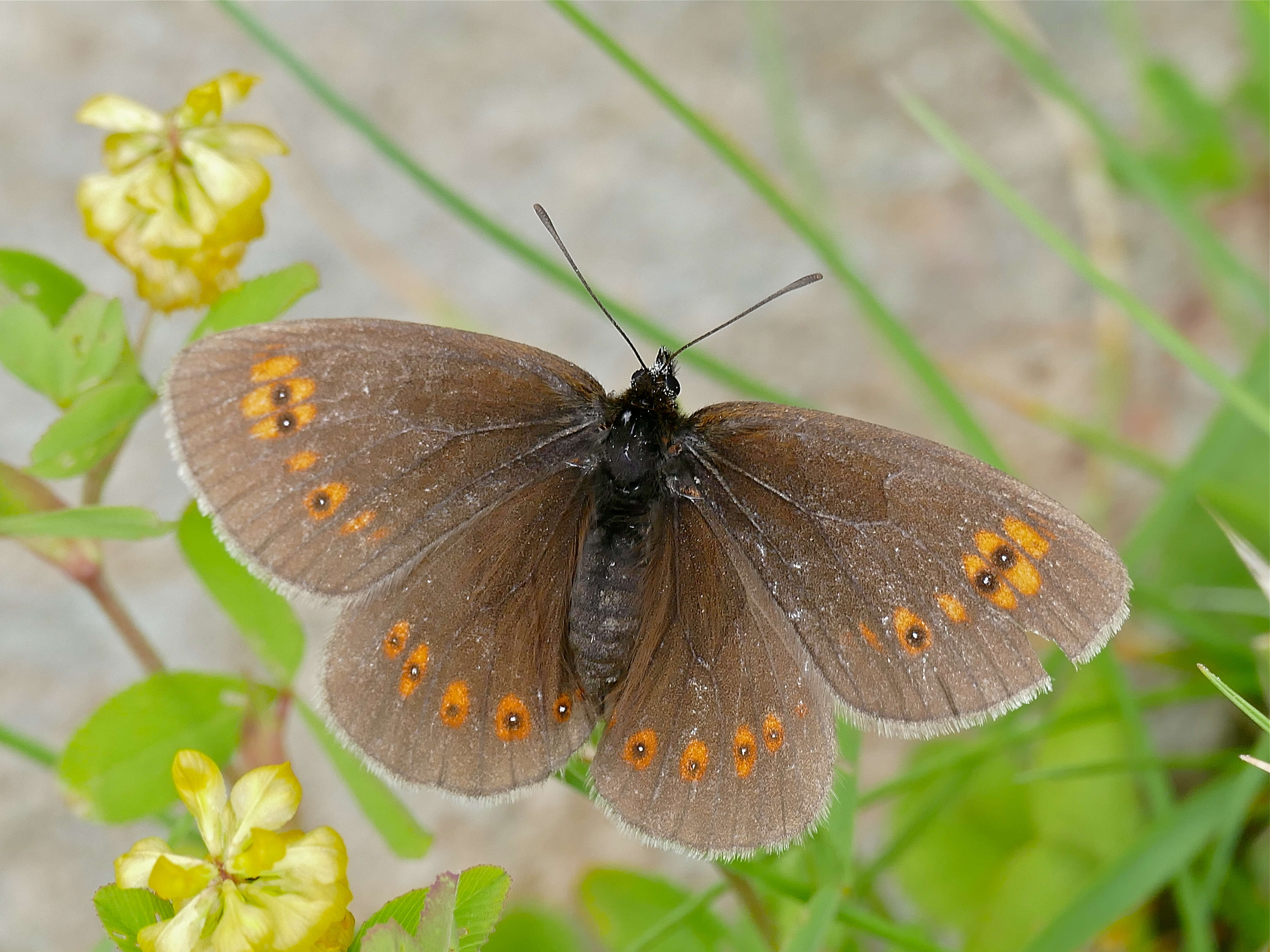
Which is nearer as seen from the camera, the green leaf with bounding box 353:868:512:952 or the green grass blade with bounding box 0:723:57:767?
the green leaf with bounding box 353:868:512:952

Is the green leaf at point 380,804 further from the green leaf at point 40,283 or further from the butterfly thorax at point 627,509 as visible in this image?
the green leaf at point 40,283

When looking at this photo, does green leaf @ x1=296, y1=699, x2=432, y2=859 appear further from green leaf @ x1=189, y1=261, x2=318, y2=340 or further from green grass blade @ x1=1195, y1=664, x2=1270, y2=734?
green grass blade @ x1=1195, y1=664, x2=1270, y2=734

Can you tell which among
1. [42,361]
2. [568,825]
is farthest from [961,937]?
[42,361]

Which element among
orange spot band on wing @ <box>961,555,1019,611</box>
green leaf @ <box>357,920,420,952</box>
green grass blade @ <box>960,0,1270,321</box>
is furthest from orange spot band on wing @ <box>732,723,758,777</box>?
green grass blade @ <box>960,0,1270,321</box>

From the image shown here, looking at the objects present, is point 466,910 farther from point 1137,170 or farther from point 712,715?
point 1137,170

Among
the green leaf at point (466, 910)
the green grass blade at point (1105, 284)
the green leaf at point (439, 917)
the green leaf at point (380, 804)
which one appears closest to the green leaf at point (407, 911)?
the green leaf at point (466, 910)

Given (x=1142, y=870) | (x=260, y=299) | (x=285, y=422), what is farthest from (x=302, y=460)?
(x=1142, y=870)

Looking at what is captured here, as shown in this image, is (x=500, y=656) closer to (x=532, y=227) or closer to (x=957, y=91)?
(x=532, y=227)
